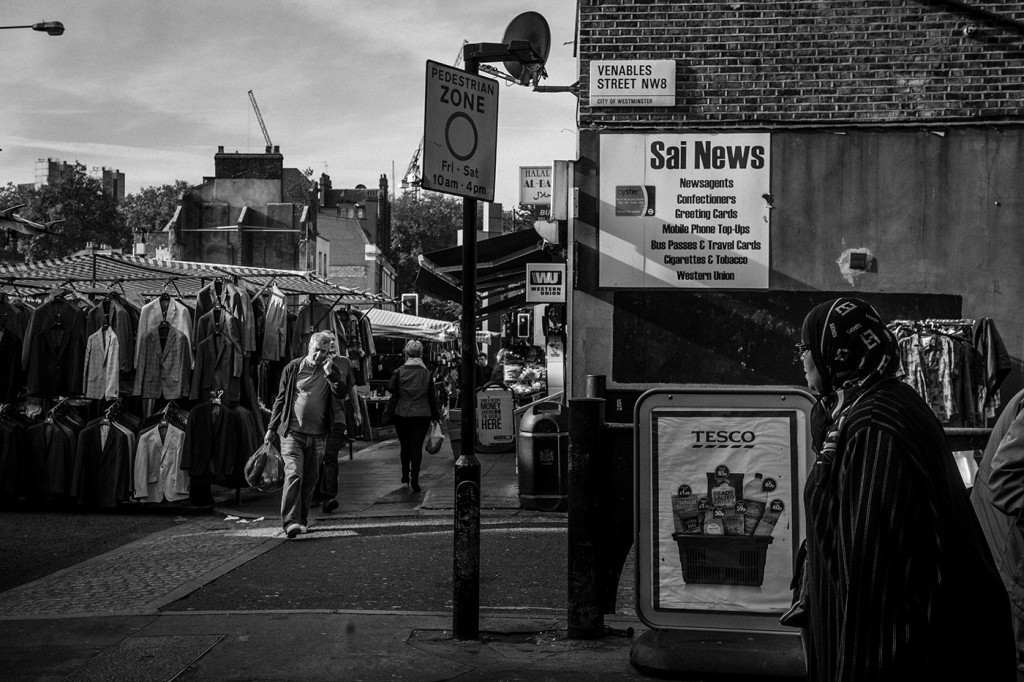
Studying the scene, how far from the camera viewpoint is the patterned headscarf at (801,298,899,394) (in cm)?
333

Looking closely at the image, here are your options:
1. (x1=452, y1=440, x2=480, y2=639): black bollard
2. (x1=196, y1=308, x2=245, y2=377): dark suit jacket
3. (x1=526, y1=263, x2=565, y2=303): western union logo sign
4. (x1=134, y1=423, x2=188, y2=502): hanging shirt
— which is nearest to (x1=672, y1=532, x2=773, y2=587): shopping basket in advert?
(x1=452, y1=440, x2=480, y2=639): black bollard

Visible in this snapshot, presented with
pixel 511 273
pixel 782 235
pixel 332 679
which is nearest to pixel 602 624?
pixel 332 679

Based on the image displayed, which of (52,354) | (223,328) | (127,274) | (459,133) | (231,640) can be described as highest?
(127,274)

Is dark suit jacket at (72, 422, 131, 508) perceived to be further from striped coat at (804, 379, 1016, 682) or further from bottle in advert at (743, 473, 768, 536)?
striped coat at (804, 379, 1016, 682)

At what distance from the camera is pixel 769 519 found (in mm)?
5625

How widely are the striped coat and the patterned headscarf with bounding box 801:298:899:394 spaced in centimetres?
11

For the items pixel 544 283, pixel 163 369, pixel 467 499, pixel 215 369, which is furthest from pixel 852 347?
pixel 544 283

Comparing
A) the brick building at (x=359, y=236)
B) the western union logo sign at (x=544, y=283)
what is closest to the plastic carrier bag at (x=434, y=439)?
the western union logo sign at (x=544, y=283)

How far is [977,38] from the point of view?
38.2 feet

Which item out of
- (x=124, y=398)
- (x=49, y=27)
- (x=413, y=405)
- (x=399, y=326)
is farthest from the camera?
(x=399, y=326)

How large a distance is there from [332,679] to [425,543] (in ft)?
14.2

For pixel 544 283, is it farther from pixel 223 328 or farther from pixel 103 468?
pixel 103 468

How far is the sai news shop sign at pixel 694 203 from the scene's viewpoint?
39.1 ft

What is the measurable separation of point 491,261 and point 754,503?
1066 centimetres
